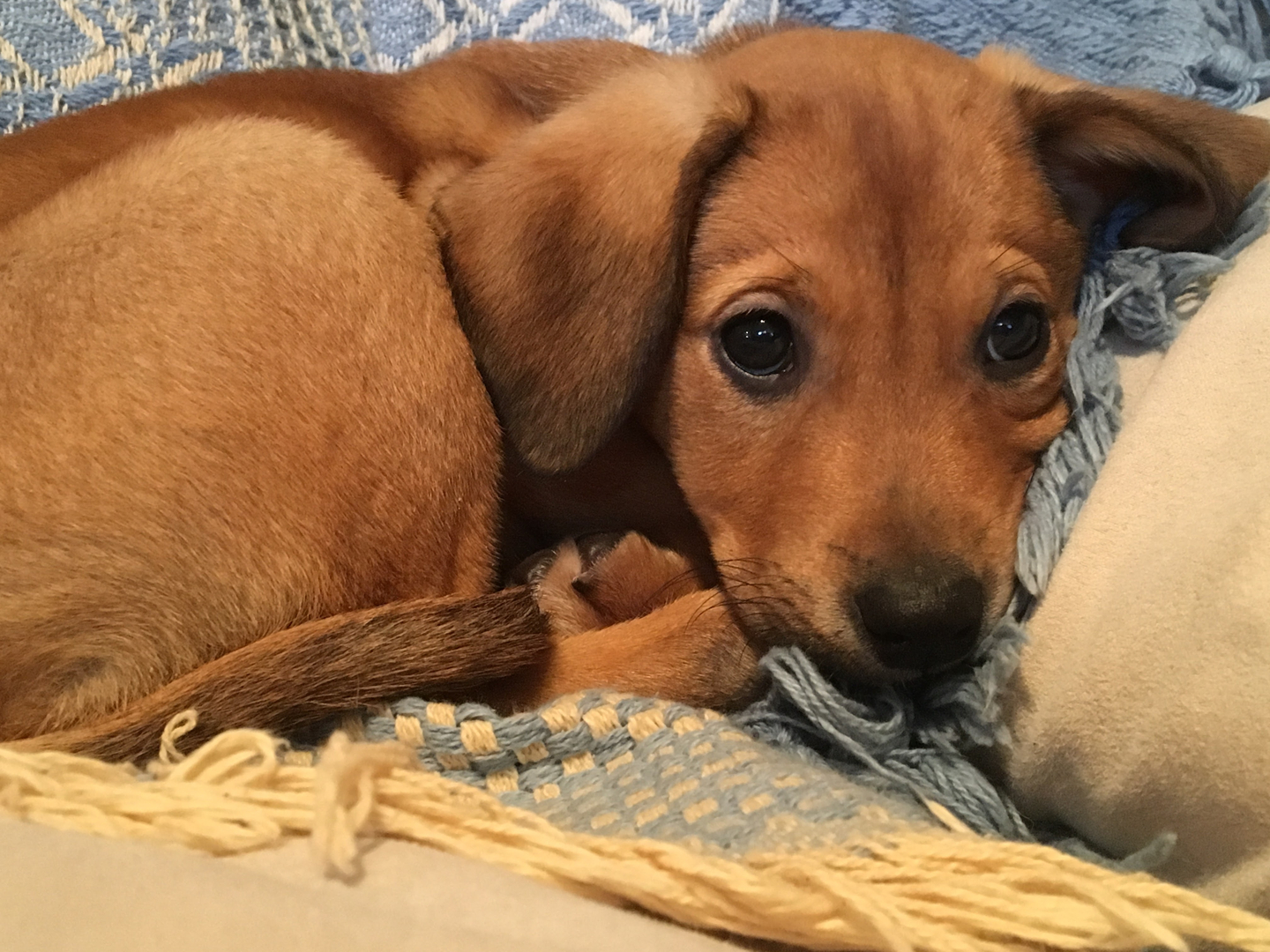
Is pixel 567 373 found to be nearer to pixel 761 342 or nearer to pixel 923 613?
pixel 761 342

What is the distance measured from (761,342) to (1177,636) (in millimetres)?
760

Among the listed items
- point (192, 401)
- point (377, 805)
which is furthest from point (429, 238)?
point (377, 805)

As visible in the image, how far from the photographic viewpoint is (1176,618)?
1.28 metres

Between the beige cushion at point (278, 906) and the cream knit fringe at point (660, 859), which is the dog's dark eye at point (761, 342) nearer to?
the cream knit fringe at point (660, 859)

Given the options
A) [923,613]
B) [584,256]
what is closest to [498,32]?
[584,256]

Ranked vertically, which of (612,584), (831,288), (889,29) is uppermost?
(889,29)

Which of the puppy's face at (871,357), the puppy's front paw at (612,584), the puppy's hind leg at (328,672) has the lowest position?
the puppy's front paw at (612,584)

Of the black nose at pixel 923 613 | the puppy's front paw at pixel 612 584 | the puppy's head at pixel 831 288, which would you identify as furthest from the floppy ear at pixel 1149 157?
the puppy's front paw at pixel 612 584

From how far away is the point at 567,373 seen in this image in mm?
1747

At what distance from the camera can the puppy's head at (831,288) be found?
1542mm

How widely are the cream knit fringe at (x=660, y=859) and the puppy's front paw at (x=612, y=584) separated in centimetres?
70

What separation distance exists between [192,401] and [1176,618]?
1.44 m

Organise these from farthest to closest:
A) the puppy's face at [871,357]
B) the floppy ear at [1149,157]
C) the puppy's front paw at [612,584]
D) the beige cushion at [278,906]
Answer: the puppy's front paw at [612,584], the floppy ear at [1149,157], the puppy's face at [871,357], the beige cushion at [278,906]

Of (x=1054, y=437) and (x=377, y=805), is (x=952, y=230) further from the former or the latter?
(x=377, y=805)
